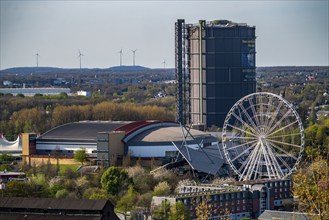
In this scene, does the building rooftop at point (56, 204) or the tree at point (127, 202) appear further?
the tree at point (127, 202)

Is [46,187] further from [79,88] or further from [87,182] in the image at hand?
[79,88]

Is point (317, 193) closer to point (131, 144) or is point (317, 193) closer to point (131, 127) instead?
point (131, 144)

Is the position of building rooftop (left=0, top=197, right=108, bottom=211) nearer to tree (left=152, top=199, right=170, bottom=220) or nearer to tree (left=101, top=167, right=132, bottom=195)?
tree (left=152, top=199, right=170, bottom=220)

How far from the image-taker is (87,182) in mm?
58969

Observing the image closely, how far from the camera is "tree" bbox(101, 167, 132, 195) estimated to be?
5669cm

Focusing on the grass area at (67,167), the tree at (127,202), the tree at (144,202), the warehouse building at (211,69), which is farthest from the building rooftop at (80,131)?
the tree at (144,202)

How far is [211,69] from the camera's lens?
289 feet

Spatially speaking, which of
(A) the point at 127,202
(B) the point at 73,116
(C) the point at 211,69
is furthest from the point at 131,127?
(B) the point at 73,116

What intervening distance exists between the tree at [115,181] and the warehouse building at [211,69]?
3029 centimetres

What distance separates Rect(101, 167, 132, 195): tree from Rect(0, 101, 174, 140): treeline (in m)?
35.4

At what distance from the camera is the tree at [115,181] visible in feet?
186

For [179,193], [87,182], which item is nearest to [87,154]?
[87,182]

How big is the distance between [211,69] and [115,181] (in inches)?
1273

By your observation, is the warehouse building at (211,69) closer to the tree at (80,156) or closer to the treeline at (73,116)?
the treeline at (73,116)
